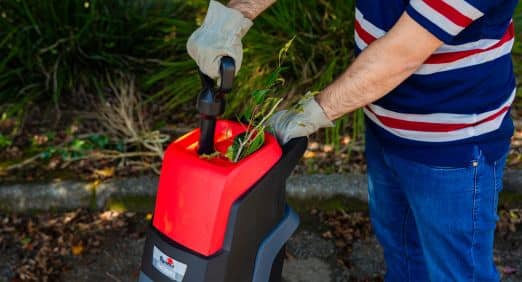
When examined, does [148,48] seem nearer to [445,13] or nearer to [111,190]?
[111,190]

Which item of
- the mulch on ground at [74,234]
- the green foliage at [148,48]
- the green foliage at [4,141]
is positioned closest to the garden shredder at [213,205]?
the mulch on ground at [74,234]

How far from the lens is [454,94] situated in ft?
5.17

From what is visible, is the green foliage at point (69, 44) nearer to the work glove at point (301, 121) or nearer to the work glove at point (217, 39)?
the work glove at point (217, 39)

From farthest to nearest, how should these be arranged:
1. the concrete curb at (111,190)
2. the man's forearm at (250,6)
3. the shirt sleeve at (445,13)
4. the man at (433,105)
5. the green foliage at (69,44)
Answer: the green foliage at (69,44) → the concrete curb at (111,190) → the man's forearm at (250,6) → the man at (433,105) → the shirt sleeve at (445,13)

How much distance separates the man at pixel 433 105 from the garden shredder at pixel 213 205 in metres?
0.10

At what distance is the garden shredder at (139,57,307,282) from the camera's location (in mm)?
1503

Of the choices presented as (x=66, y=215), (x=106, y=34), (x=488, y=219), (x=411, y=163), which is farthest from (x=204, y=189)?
(x=106, y=34)

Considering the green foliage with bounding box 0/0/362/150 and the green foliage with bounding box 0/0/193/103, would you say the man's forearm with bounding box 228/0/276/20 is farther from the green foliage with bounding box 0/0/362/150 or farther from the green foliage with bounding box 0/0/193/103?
the green foliage with bounding box 0/0/193/103

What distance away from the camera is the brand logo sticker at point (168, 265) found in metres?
1.57

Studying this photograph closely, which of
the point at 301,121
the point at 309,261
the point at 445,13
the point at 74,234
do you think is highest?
the point at 445,13

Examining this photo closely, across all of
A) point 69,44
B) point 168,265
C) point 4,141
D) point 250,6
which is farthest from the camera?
point 69,44

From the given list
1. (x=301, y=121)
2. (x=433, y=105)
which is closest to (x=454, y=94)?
(x=433, y=105)

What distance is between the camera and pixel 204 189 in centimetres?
149

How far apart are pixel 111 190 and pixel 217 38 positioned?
1.58 metres
